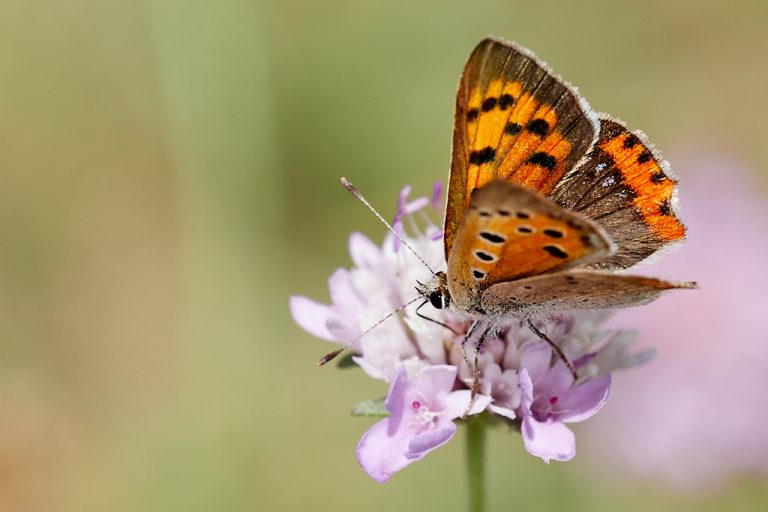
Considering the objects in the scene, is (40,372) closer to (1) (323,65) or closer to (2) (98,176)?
(2) (98,176)

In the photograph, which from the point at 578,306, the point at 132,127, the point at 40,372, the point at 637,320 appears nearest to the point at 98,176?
the point at 132,127

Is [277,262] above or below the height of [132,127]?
below

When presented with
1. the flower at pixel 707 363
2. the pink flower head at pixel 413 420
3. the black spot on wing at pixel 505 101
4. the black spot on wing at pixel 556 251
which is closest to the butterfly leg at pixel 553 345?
the pink flower head at pixel 413 420

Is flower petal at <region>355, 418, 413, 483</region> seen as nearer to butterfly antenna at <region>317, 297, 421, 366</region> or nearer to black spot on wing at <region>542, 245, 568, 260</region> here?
butterfly antenna at <region>317, 297, 421, 366</region>

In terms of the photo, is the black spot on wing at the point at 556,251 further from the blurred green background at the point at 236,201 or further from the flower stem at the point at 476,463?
the blurred green background at the point at 236,201

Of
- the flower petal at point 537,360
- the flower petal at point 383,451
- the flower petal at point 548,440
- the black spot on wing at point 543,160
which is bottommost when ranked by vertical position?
the flower petal at point 548,440

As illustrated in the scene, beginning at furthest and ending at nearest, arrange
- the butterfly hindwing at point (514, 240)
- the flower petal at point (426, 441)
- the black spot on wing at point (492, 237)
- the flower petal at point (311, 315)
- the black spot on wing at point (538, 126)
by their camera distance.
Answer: the flower petal at point (311, 315) → the black spot on wing at point (538, 126) → the flower petal at point (426, 441) → the black spot on wing at point (492, 237) → the butterfly hindwing at point (514, 240)
